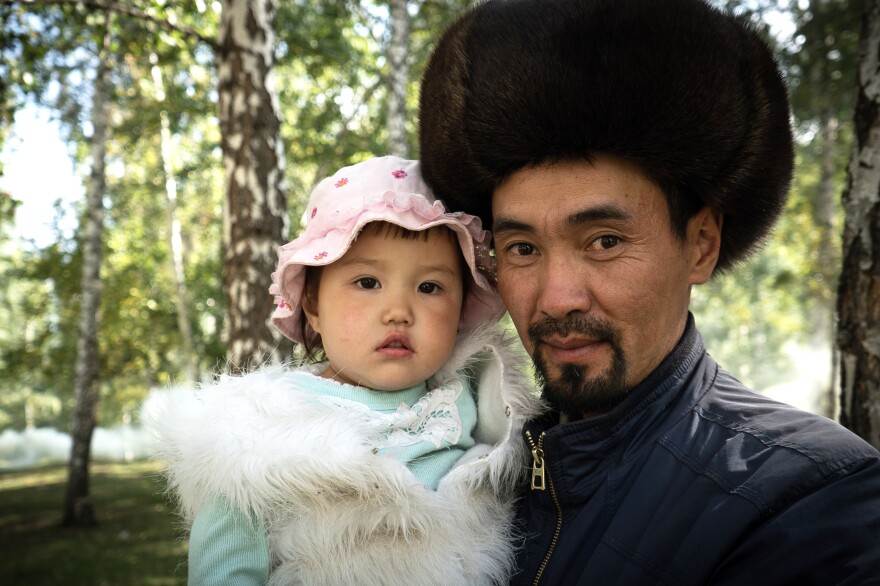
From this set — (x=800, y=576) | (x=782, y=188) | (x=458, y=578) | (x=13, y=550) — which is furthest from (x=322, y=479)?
(x=13, y=550)

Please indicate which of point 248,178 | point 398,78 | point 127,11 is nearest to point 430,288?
point 248,178

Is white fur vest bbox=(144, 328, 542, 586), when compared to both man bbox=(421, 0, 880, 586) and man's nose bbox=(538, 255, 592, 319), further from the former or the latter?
man's nose bbox=(538, 255, 592, 319)

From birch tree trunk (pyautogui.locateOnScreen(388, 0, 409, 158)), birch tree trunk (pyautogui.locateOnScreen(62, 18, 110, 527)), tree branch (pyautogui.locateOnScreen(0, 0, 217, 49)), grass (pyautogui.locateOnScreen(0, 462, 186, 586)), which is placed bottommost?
grass (pyautogui.locateOnScreen(0, 462, 186, 586))

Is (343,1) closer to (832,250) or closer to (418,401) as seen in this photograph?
(418,401)

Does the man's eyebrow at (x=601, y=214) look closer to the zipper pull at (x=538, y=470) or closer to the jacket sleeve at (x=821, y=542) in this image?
the zipper pull at (x=538, y=470)

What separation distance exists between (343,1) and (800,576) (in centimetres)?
1007

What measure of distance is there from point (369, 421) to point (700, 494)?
1018 millimetres

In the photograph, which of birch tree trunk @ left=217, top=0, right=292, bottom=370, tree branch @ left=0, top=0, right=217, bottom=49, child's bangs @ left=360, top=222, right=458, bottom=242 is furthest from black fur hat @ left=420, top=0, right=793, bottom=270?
tree branch @ left=0, top=0, right=217, bottom=49

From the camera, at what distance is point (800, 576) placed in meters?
1.40

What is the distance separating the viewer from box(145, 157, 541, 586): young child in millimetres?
1825

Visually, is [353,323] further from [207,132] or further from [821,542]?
[207,132]

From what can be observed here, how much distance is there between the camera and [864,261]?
256 centimetres

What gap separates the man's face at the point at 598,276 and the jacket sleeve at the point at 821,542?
Answer: 1.77ft

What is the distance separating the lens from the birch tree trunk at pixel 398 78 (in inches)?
410
